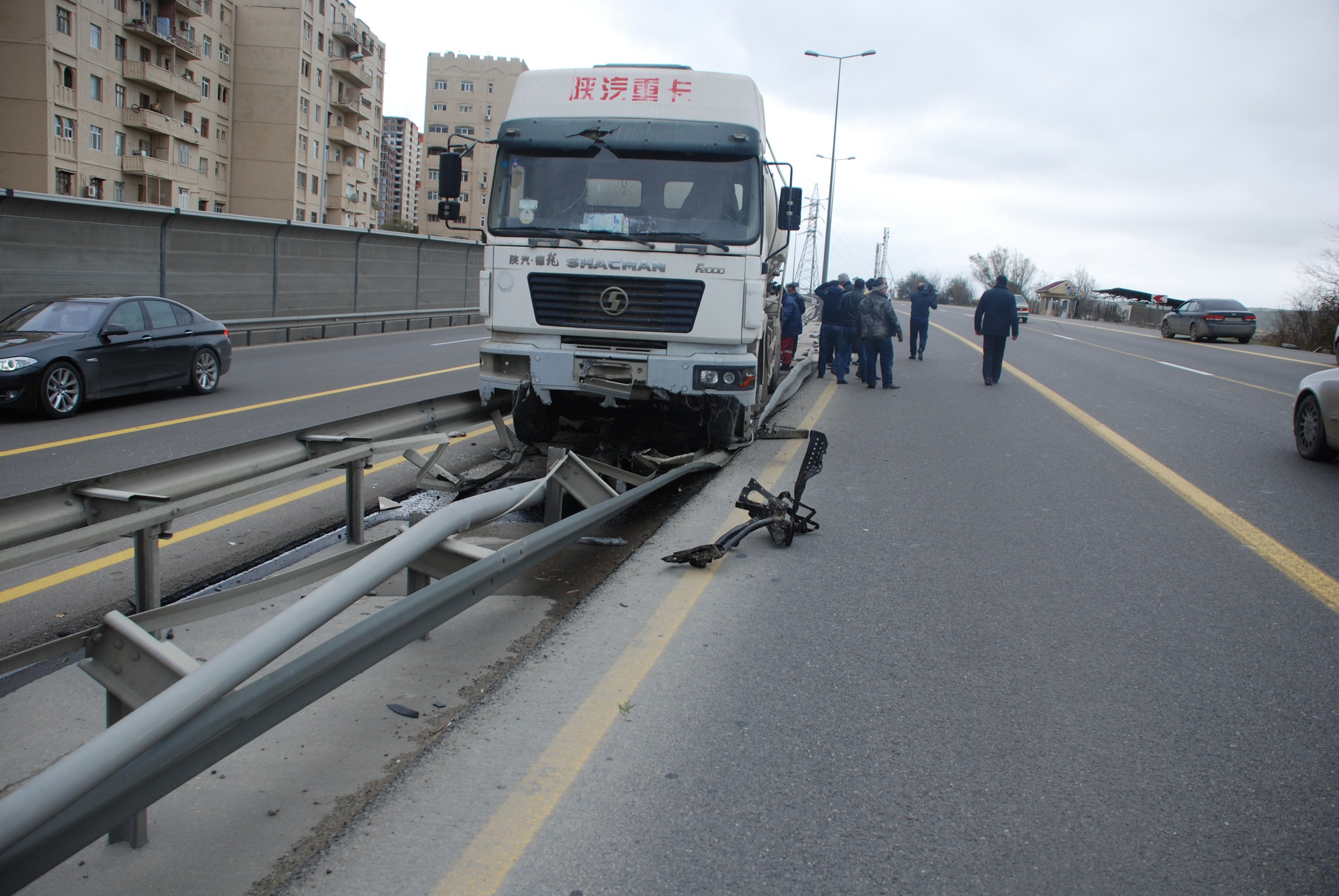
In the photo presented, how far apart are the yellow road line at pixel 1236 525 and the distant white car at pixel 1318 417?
1.53 metres

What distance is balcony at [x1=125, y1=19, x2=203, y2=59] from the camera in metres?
50.9

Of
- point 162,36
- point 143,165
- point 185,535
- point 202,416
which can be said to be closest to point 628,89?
point 185,535

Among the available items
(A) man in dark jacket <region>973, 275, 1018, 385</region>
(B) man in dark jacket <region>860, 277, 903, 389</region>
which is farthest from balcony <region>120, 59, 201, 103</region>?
(A) man in dark jacket <region>973, 275, 1018, 385</region>

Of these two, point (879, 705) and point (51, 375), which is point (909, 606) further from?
point (51, 375)

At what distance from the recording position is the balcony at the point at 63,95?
44.3m

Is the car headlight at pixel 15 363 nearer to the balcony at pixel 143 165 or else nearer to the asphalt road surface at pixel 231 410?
the asphalt road surface at pixel 231 410

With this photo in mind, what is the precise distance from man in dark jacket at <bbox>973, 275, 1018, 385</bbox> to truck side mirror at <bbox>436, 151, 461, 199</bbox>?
376 inches

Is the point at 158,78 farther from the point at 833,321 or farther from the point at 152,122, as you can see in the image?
the point at 833,321

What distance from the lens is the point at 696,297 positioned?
7918 mm

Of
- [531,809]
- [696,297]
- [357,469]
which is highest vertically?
[696,297]

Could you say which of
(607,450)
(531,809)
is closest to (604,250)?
(607,450)

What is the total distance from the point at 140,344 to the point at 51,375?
4.60ft

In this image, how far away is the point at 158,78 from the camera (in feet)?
171

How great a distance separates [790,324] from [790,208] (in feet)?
25.6
